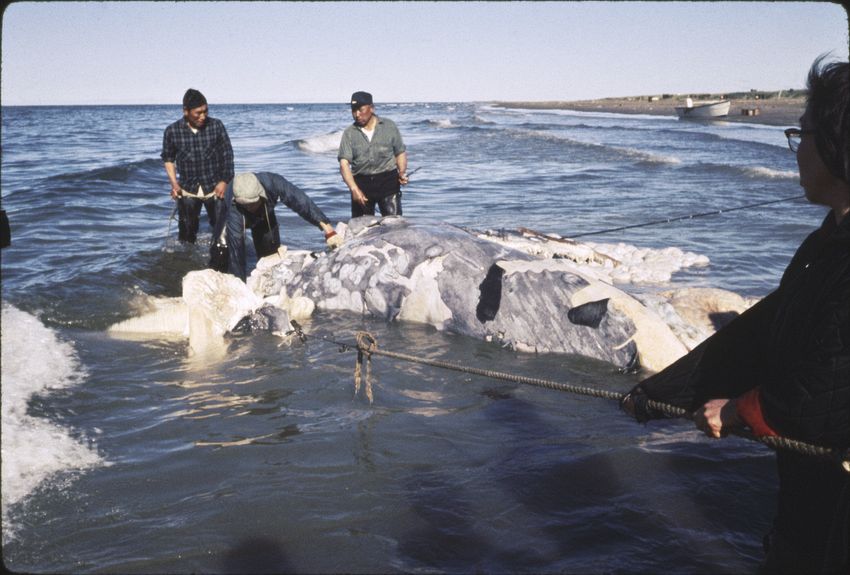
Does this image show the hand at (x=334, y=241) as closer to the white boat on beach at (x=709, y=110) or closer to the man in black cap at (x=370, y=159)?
the man in black cap at (x=370, y=159)

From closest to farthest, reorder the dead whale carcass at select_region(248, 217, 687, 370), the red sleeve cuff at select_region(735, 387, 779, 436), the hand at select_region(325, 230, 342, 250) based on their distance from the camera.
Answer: the red sleeve cuff at select_region(735, 387, 779, 436) → the dead whale carcass at select_region(248, 217, 687, 370) → the hand at select_region(325, 230, 342, 250)

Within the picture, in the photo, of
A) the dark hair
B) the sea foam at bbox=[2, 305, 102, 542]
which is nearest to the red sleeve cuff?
the dark hair

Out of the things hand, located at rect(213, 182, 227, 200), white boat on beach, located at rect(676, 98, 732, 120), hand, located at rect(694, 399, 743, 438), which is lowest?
hand, located at rect(694, 399, 743, 438)

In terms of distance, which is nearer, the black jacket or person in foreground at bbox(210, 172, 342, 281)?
the black jacket

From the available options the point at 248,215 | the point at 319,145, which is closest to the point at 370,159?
the point at 248,215

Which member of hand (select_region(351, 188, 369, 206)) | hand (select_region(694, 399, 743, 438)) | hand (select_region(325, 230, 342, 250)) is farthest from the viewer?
hand (select_region(351, 188, 369, 206))

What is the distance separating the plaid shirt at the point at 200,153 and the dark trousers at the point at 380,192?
1515 mm

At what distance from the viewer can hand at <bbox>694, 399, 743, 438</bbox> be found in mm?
1948

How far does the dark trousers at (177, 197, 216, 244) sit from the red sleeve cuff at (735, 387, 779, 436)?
689 centimetres

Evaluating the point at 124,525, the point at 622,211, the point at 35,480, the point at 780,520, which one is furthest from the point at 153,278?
the point at 622,211

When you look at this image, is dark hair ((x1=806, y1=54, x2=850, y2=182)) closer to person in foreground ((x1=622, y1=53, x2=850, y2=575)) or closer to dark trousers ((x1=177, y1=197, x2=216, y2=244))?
person in foreground ((x1=622, y1=53, x2=850, y2=575))

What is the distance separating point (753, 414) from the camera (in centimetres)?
186

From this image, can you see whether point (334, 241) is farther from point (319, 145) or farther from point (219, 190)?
point (319, 145)

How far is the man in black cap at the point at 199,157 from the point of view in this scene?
761cm
